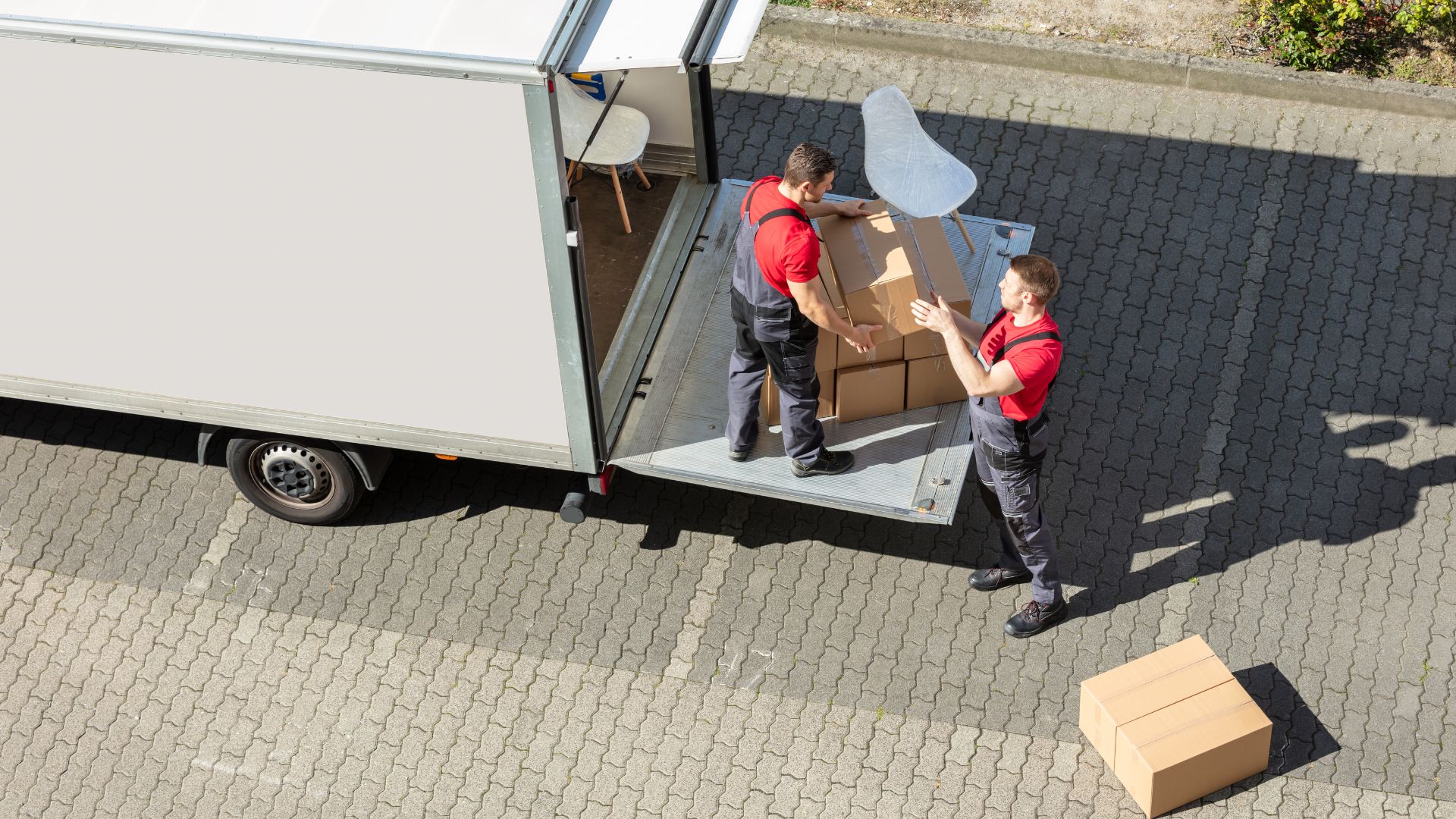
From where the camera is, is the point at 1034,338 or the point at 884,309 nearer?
the point at 1034,338

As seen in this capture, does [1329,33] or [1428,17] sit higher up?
[1428,17]

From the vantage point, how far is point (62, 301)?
21.4 feet

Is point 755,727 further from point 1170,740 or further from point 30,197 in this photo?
point 30,197

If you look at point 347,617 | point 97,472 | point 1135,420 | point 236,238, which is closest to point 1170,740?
point 1135,420

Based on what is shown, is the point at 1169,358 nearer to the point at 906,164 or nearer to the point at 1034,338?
the point at 906,164

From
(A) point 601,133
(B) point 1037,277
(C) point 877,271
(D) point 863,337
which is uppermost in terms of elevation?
(B) point 1037,277

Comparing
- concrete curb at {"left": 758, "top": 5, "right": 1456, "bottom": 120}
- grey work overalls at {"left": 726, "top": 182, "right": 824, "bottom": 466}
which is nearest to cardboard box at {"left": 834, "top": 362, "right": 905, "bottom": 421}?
grey work overalls at {"left": 726, "top": 182, "right": 824, "bottom": 466}

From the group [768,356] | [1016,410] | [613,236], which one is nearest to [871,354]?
[768,356]

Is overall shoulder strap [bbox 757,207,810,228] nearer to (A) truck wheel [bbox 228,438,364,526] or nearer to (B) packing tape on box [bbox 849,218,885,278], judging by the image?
(B) packing tape on box [bbox 849,218,885,278]

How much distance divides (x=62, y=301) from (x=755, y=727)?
12.7 feet

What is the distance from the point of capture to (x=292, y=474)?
288 inches

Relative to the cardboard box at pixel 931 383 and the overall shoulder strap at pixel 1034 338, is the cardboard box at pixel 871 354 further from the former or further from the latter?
the overall shoulder strap at pixel 1034 338

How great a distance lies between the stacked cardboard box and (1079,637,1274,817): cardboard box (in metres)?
1.64

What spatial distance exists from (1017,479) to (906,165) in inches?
73.9
